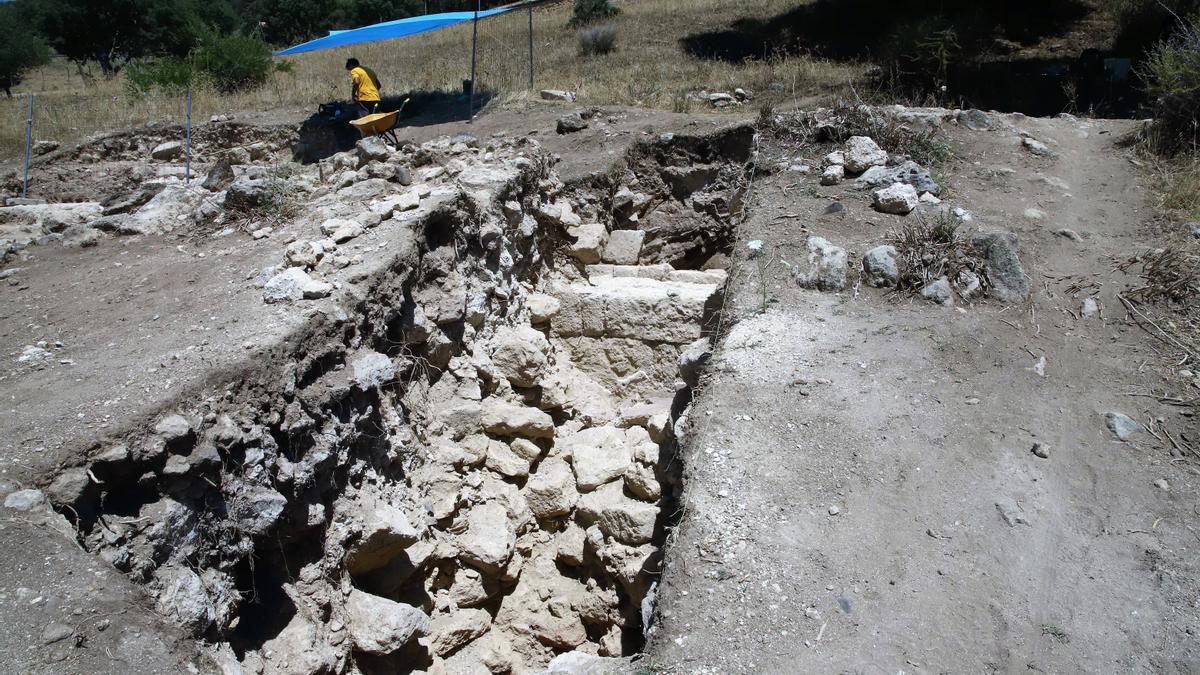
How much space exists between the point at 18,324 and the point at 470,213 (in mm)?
2863

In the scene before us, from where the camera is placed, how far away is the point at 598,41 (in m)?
14.4

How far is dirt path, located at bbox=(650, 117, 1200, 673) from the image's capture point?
2.88 metres

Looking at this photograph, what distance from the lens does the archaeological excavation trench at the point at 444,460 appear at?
3328 millimetres

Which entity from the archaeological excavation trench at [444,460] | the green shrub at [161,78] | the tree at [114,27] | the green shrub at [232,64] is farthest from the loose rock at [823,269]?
the tree at [114,27]

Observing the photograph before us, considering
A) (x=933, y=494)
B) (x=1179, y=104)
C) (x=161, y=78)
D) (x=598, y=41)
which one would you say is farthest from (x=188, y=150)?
(x=1179, y=104)

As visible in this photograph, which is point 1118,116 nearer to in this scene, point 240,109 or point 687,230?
point 687,230

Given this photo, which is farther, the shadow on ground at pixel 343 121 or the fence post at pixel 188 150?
the shadow on ground at pixel 343 121

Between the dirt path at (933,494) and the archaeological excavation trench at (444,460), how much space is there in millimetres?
567

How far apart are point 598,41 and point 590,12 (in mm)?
4124

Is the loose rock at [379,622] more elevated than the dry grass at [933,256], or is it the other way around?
the dry grass at [933,256]

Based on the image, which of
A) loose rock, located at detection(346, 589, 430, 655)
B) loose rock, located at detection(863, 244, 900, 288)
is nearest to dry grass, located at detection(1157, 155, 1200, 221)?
loose rock, located at detection(863, 244, 900, 288)

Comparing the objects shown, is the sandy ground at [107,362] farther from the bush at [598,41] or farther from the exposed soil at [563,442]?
the bush at [598,41]

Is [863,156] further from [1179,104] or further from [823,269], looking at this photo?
[1179,104]

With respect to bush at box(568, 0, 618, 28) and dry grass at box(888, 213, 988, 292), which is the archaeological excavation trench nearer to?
dry grass at box(888, 213, 988, 292)
